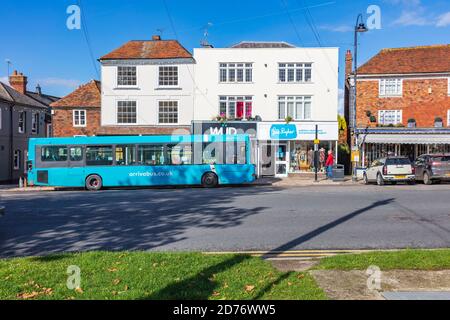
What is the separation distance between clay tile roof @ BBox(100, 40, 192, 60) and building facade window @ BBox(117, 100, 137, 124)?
3.56 metres

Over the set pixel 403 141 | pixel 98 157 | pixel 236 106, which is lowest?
pixel 98 157

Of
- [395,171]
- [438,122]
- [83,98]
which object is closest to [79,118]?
[83,98]

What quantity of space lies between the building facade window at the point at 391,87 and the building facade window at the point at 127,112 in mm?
19123

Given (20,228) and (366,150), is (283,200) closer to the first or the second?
(20,228)

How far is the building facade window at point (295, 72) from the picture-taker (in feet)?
106

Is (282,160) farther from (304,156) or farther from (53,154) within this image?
(53,154)

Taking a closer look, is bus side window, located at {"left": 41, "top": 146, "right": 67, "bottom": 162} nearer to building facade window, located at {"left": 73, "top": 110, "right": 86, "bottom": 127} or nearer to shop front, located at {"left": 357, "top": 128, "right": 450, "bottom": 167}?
building facade window, located at {"left": 73, "top": 110, "right": 86, "bottom": 127}

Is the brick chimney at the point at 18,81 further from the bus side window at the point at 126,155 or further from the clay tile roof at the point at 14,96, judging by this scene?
the bus side window at the point at 126,155

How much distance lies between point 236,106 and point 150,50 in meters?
8.36

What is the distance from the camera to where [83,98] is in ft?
122

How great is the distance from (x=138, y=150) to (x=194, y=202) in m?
9.67

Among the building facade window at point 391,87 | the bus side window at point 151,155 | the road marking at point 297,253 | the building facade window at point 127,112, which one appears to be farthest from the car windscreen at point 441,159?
the building facade window at point 127,112
